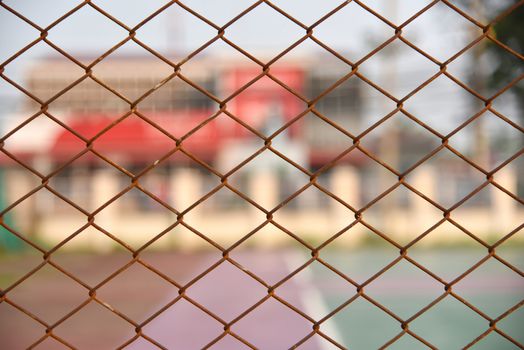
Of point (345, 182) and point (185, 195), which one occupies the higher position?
point (345, 182)

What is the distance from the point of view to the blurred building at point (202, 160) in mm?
17469

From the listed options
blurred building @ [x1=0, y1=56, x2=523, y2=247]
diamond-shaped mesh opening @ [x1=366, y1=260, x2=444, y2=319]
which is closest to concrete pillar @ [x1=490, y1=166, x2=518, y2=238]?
blurred building @ [x1=0, y1=56, x2=523, y2=247]

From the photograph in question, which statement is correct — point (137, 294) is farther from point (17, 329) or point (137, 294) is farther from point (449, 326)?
point (449, 326)

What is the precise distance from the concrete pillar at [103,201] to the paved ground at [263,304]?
4.86 ft

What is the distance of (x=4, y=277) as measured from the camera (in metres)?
11.9

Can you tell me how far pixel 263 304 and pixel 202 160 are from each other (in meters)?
9.60

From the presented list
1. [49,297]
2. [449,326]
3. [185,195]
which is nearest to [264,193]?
[185,195]

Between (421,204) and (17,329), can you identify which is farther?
(421,204)

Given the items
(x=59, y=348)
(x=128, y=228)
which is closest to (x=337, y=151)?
(x=128, y=228)

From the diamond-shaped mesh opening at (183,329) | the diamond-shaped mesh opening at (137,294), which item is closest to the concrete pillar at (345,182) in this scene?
the diamond-shaped mesh opening at (137,294)

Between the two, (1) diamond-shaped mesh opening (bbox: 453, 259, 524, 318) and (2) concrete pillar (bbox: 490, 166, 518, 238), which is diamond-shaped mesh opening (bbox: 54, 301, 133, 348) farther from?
(2) concrete pillar (bbox: 490, 166, 518, 238)

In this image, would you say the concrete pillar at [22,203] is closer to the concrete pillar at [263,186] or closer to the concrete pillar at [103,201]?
the concrete pillar at [103,201]

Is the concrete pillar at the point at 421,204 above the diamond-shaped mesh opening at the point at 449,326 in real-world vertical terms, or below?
below

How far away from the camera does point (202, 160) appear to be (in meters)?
18.0
